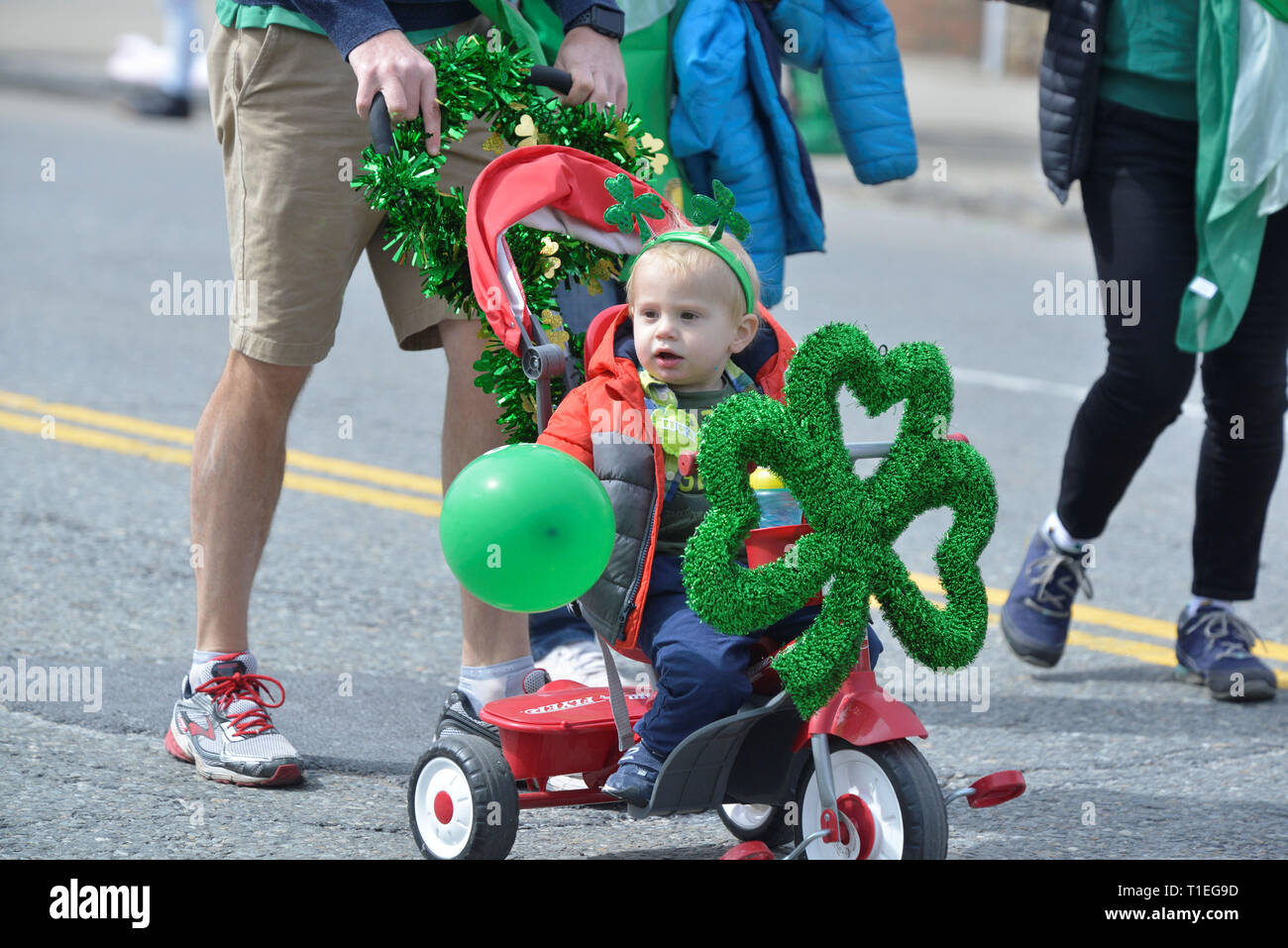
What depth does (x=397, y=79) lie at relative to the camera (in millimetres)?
3336

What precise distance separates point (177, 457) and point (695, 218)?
139 inches

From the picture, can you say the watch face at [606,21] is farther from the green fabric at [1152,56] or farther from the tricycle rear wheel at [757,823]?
the tricycle rear wheel at [757,823]

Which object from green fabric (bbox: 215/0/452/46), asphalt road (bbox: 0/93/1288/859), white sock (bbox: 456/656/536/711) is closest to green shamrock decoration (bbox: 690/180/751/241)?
green fabric (bbox: 215/0/452/46)

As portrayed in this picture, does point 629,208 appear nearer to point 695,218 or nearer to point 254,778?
point 695,218

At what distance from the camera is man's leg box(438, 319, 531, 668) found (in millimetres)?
3752

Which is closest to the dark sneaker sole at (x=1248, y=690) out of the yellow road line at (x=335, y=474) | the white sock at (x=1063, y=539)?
the yellow road line at (x=335, y=474)

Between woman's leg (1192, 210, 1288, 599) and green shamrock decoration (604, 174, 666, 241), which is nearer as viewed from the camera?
green shamrock decoration (604, 174, 666, 241)

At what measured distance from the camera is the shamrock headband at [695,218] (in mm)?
3211

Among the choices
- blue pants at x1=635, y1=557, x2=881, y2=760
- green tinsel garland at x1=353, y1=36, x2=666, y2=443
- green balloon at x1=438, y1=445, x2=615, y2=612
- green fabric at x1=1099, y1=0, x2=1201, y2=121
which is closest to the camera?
green balloon at x1=438, y1=445, x2=615, y2=612

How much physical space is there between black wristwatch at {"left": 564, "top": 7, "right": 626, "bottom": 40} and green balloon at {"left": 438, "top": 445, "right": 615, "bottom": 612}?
1238 mm

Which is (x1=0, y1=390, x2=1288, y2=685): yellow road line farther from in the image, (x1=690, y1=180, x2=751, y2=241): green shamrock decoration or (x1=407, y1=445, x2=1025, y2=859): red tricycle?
(x1=690, y1=180, x2=751, y2=241): green shamrock decoration

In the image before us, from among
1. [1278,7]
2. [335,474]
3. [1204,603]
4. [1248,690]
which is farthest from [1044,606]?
[335,474]

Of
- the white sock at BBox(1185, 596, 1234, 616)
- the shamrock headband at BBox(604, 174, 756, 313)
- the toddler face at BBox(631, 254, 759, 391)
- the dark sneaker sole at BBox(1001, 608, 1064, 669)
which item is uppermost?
the shamrock headband at BBox(604, 174, 756, 313)
